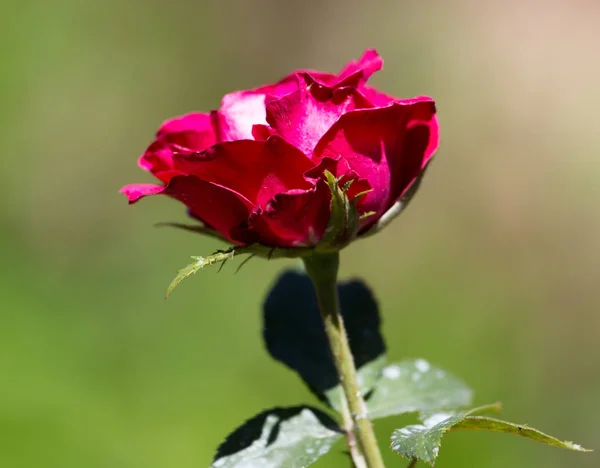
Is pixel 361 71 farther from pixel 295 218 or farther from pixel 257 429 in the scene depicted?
pixel 257 429

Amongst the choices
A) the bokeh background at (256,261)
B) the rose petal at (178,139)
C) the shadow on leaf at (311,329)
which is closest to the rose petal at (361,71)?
the rose petal at (178,139)

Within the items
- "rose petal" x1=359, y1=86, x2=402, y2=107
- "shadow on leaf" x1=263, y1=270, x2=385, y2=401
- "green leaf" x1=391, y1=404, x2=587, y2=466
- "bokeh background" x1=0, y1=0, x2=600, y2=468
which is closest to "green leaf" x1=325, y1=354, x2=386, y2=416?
"shadow on leaf" x1=263, y1=270, x2=385, y2=401

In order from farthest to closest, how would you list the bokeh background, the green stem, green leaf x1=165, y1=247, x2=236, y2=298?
1. the bokeh background
2. the green stem
3. green leaf x1=165, y1=247, x2=236, y2=298

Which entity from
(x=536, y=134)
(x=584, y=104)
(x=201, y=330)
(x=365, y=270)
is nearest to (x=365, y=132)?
(x=201, y=330)

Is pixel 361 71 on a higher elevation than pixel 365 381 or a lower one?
higher

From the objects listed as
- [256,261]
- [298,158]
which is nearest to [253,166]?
[298,158]

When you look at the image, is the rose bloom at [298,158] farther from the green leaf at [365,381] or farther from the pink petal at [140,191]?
the green leaf at [365,381]

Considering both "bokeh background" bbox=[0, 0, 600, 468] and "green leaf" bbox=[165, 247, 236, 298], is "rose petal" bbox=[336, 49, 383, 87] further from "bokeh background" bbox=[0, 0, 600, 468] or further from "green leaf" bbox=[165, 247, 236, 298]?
"bokeh background" bbox=[0, 0, 600, 468]
